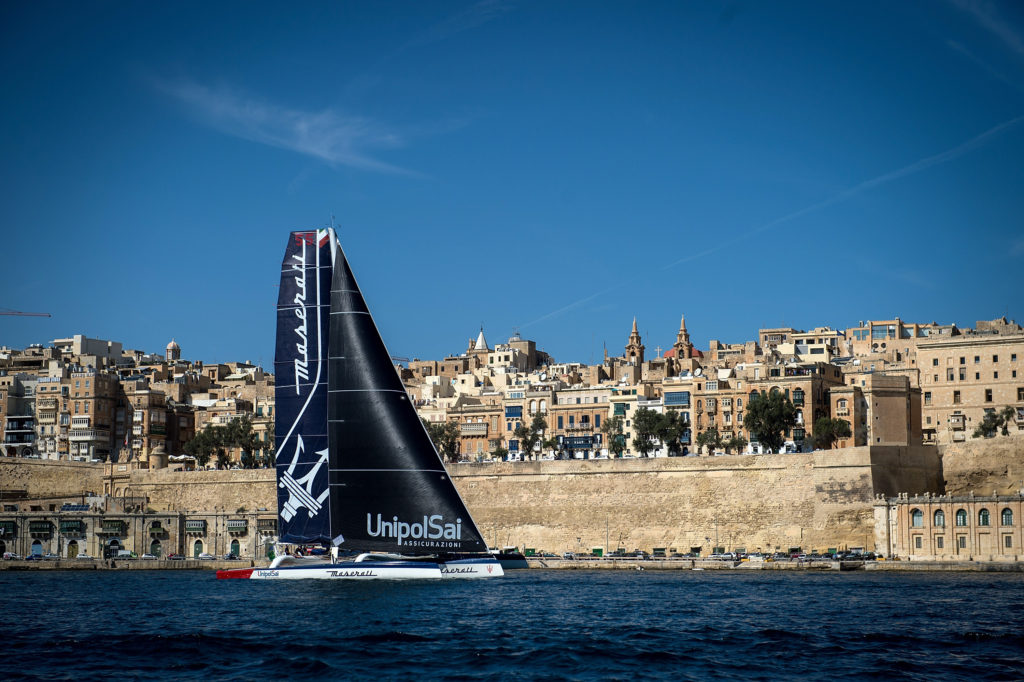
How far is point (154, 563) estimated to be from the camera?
61438 millimetres

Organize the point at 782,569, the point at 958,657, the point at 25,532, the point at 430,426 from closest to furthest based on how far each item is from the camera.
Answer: the point at 958,657
the point at 782,569
the point at 25,532
the point at 430,426

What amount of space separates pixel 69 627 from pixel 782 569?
3137 centimetres

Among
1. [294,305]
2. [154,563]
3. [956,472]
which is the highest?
[294,305]

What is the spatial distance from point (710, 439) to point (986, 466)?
712 inches

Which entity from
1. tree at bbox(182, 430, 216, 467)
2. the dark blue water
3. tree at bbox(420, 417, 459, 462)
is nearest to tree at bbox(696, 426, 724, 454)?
tree at bbox(420, 417, 459, 462)

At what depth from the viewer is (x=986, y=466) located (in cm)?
5900

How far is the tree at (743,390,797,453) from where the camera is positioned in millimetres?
69062

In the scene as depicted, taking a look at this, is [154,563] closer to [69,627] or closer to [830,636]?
[69,627]

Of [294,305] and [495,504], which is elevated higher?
[294,305]

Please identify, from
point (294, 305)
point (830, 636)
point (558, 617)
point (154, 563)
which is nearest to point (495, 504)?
point (154, 563)

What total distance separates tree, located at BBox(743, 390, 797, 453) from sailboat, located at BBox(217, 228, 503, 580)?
3202 centimetres

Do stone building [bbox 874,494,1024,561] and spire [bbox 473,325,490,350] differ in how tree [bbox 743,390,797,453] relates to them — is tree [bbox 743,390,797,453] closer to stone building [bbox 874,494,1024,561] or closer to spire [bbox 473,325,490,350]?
stone building [bbox 874,494,1024,561]

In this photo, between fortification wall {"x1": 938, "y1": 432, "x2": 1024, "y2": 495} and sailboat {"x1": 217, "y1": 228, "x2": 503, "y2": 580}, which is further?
fortification wall {"x1": 938, "y1": 432, "x2": 1024, "y2": 495}

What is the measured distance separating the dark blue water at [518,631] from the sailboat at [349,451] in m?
1.18
